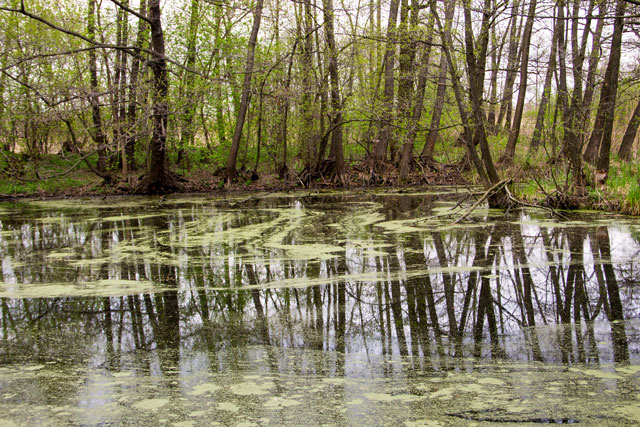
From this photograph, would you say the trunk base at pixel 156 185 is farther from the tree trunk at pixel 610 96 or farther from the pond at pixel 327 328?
the tree trunk at pixel 610 96

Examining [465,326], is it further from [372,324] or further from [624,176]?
[624,176]

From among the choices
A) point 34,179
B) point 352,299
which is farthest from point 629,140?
point 34,179

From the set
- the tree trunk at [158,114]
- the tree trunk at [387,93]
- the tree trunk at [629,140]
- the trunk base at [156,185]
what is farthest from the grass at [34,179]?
the tree trunk at [629,140]

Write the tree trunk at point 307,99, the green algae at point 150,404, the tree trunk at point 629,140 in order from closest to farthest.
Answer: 1. the green algae at point 150,404
2. the tree trunk at point 629,140
3. the tree trunk at point 307,99

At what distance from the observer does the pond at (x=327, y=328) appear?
196 centimetres

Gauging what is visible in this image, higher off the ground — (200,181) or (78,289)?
(200,181)

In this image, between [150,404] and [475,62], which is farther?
[475,62]

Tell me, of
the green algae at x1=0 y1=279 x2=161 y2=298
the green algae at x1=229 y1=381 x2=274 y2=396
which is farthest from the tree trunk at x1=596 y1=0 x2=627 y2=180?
the green algae at x1=229 y1=381 x2=274 y2=396

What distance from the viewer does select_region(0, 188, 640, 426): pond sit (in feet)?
6.44

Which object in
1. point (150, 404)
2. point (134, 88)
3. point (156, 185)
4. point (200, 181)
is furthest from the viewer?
point (200, 181)

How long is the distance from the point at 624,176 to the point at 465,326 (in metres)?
6.37

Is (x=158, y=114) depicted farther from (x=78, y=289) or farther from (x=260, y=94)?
(x=78, y=289)

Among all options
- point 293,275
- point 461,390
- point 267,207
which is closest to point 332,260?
point 293,275

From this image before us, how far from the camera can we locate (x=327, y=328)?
9.72 feet
